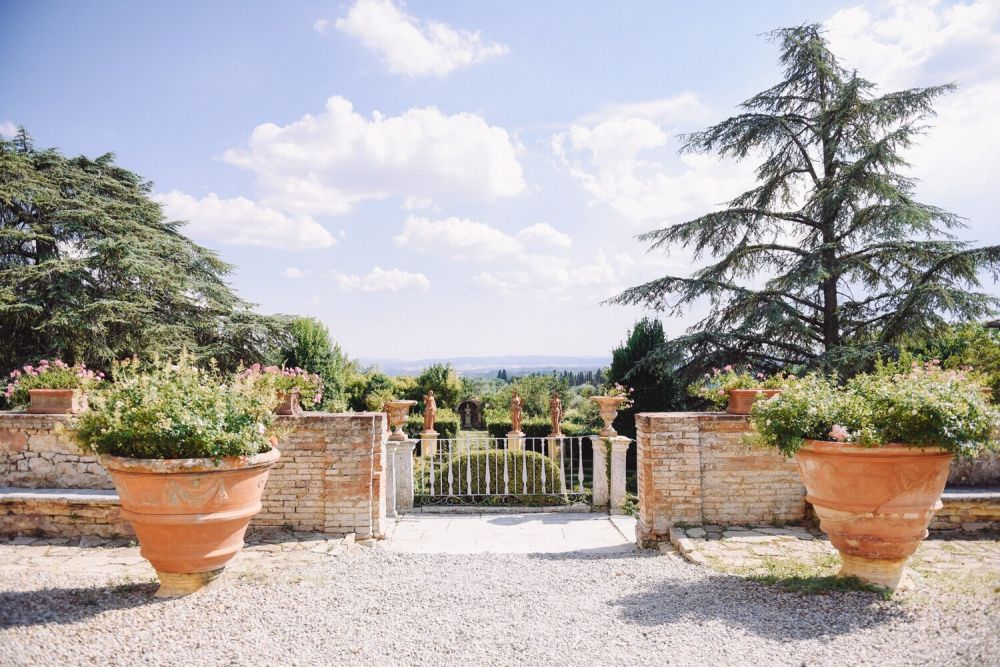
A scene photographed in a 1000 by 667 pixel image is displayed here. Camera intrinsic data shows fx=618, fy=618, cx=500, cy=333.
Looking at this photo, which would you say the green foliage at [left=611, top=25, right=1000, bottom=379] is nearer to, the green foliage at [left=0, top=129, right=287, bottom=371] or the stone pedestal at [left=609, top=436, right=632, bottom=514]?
the stone pedestal at [left=609, top=436, right=632, bottom=514]

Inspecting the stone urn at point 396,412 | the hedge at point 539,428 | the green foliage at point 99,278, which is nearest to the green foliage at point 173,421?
the stone urn at point 396,412

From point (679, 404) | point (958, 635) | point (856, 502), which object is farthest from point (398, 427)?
point (679, 404)

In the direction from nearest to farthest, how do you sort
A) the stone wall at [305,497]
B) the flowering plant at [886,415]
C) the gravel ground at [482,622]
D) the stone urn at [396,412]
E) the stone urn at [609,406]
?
the gravel ground at [482,622], the flowering plant at [886,415], the stone wall at [305,497], the stone urn at [396,412], the stone urn at [609,406]

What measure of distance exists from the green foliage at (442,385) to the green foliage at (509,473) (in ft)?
41.5

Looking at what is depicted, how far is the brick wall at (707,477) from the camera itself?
5.58m

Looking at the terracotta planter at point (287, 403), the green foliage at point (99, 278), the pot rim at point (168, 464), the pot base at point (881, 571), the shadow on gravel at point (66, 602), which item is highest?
the green foliage at point (99, 278)

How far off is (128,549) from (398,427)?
3.44m

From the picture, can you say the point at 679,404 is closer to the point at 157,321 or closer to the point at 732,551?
the point at 732,551

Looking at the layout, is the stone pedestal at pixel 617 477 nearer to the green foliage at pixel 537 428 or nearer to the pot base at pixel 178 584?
the pot base at pixel 178 584

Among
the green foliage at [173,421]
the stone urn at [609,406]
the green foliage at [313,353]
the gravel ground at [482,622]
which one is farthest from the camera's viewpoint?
the green foliage at [313,353]

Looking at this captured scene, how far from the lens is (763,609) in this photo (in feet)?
11.9

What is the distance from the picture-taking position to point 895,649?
3.00m

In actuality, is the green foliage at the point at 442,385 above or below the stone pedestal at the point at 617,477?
above

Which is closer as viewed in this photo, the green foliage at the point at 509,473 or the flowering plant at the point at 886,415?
the flowering plant at the point at 886,415
